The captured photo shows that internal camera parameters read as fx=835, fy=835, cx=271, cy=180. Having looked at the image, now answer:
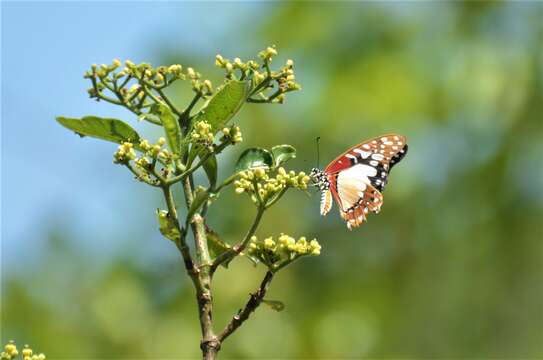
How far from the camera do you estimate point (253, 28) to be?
1196cm

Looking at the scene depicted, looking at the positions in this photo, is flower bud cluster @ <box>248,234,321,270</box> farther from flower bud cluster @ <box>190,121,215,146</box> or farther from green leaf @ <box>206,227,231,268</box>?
flower bud cluster @ <box>190,121,215,146</box>

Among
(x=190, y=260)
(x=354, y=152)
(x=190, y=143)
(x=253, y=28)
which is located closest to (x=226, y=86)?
(x=190, y=143)

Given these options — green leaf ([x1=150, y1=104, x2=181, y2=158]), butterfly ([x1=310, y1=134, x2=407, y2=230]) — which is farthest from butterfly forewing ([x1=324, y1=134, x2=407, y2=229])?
green leaf ([x1=150, y1=104, x2=181, y2=158])

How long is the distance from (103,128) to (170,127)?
210mm

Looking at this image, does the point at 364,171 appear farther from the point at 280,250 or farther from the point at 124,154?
the point at 124,154

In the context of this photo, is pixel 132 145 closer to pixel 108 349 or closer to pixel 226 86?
pixel 226 86

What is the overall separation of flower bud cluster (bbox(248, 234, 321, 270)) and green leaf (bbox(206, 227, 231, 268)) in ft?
0.28

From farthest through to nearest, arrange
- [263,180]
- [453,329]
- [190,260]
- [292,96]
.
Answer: [292,96] → [453,329] → [263,180] → [190,260]

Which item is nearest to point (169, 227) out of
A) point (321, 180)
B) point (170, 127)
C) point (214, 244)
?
point (214, 244)

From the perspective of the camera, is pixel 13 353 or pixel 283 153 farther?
pixel 283 153

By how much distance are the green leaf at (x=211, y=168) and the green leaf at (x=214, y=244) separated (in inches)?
6.2

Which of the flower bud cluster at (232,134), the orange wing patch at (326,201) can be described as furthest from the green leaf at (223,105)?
the orange wing patch at (326,201)

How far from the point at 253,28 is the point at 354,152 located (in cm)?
837

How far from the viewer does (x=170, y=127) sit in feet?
8.60
